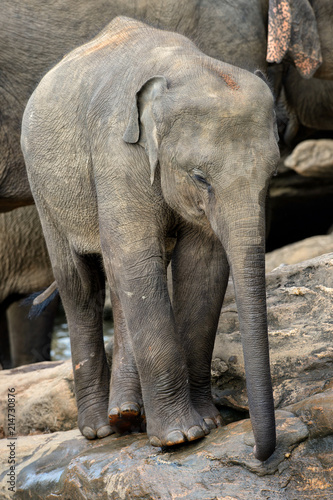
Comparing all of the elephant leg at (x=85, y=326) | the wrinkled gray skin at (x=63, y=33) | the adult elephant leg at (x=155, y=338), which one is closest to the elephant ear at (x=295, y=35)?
the wrinkled gray skin at (x=63, y=33)

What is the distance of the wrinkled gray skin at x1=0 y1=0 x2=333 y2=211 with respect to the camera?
479cm

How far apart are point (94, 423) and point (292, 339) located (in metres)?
0.82

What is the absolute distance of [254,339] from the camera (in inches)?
104

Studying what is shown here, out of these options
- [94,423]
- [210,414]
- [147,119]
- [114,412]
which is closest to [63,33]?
[147,119]

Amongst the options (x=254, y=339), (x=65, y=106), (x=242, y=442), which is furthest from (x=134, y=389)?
(x=65, y=106)

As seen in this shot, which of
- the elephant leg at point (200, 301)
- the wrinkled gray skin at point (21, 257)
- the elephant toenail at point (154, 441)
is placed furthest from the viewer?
the wrinkled gray skin at point (21, 257)

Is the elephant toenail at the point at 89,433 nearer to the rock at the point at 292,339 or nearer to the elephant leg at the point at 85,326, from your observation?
the elephant leg at the point at 85,326

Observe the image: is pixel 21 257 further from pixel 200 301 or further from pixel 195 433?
pixel 195 433

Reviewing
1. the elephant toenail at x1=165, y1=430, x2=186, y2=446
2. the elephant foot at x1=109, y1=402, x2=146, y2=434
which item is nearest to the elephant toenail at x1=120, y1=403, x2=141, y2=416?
the elephant foot at x1=109, y1=402, x2=146, y2=434

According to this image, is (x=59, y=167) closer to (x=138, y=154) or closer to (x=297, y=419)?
(x=138, y=154)

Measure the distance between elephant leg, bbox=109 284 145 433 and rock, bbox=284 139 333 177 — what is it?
12.5 ft

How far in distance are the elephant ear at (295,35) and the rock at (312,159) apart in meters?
2.00

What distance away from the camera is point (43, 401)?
13.5ft

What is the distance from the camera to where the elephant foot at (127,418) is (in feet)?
10.8
